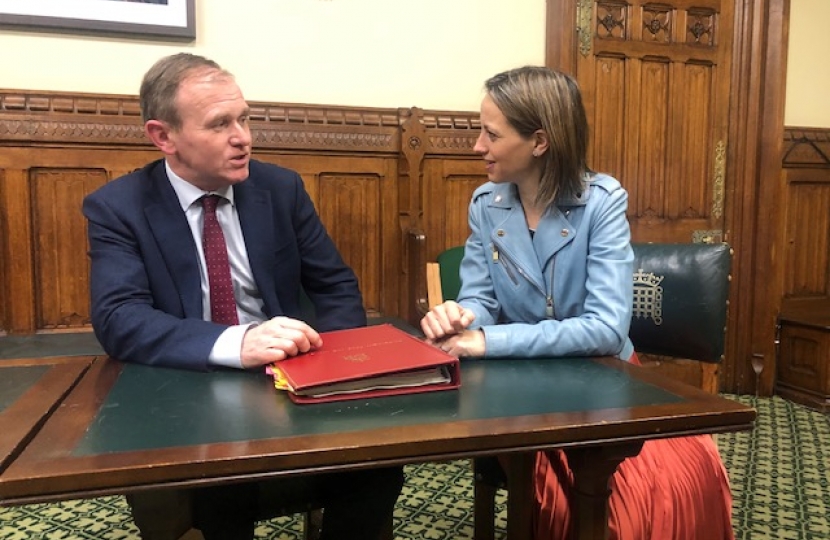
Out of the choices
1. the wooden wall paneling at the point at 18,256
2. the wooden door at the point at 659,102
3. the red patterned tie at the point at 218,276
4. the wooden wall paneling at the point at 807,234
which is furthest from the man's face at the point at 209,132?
the wooden wall paneling at the point at 807,234

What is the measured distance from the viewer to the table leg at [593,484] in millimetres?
1002

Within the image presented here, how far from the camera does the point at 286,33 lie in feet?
9.27

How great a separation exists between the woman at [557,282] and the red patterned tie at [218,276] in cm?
49

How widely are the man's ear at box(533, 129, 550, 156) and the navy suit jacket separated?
59 cm

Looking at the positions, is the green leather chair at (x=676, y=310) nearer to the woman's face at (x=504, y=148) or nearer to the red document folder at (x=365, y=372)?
the woman's face at (x=504, y=148)

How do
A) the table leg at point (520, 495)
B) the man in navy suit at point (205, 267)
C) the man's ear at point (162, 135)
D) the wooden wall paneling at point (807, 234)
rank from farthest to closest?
the wooden wall paneling at point (807, 234), the man's ear at point (162, 135), the table leg at point (520, 495), the man in navy suit at point (205, 267)

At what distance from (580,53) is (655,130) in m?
0.55

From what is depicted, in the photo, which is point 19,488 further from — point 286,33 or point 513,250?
point 286,33

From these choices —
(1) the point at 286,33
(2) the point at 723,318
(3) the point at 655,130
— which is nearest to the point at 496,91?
(2) the point at 723,318

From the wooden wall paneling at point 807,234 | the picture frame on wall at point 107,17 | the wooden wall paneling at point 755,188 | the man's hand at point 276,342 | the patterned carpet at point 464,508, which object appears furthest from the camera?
the wooden wall paneling at point 807,234

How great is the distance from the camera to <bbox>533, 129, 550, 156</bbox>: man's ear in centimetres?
149

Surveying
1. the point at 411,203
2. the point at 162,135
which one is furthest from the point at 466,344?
the point at 411,203

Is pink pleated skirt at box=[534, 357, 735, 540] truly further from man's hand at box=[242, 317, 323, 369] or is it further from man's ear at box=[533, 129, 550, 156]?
man's ear at box=[533, 129, 550, 156]

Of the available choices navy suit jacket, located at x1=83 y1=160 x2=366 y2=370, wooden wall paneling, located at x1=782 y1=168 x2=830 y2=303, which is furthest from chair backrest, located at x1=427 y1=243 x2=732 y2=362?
wooden wall paneling, located at x1=782 y1=168 x2=830 y2=303
